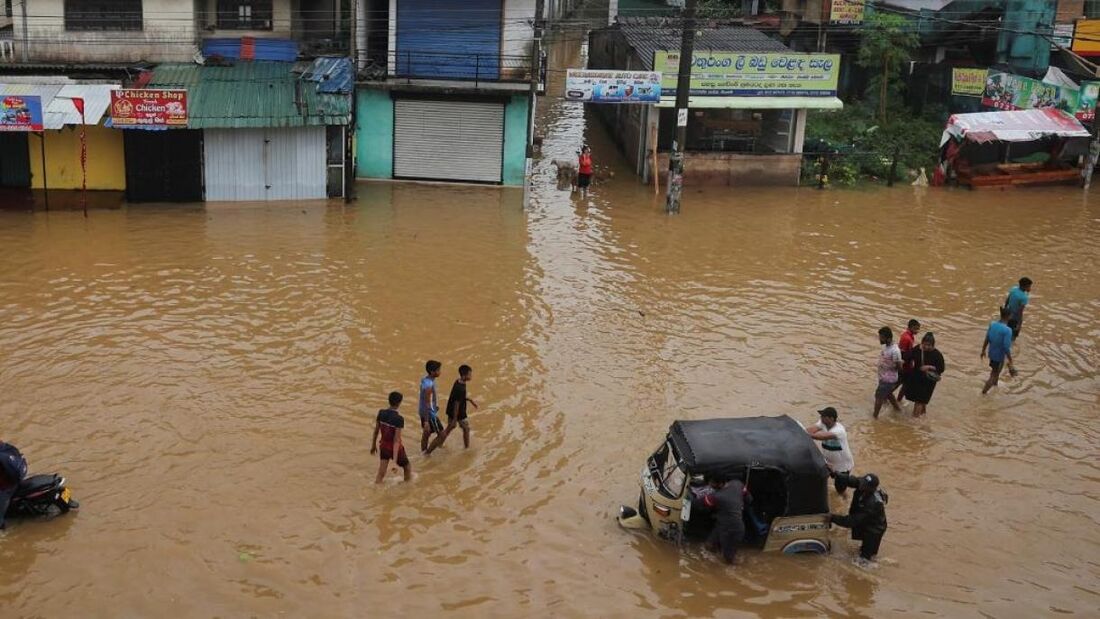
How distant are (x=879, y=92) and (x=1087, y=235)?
12.3 meters

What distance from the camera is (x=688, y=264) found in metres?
20.7

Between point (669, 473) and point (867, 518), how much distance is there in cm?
206

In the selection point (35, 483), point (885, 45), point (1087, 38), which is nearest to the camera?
point (35, 483)

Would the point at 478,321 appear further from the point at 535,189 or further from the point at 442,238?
the point at 535,189

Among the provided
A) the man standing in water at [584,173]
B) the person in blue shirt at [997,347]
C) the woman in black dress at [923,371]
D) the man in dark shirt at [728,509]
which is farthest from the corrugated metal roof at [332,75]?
the man in dark shirt at [728,509]

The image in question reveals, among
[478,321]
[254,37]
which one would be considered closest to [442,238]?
[478,321]

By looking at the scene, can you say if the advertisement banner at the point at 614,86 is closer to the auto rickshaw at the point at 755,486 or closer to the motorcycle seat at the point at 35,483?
the auto rickshaw at the point at 755,486

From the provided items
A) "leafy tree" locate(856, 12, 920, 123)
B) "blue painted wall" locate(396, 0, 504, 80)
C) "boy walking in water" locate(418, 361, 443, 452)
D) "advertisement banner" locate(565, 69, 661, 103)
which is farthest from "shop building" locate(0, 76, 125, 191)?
"leafy tree" locate(856, 12, 920, 123)

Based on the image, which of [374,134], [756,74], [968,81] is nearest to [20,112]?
[374,134]

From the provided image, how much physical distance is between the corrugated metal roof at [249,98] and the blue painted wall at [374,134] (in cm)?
224

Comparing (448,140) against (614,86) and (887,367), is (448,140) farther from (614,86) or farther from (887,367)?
(887,367)

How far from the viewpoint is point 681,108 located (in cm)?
2417

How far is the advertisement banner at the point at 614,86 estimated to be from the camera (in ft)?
84.5

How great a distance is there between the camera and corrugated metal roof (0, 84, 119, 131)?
21734 mm
